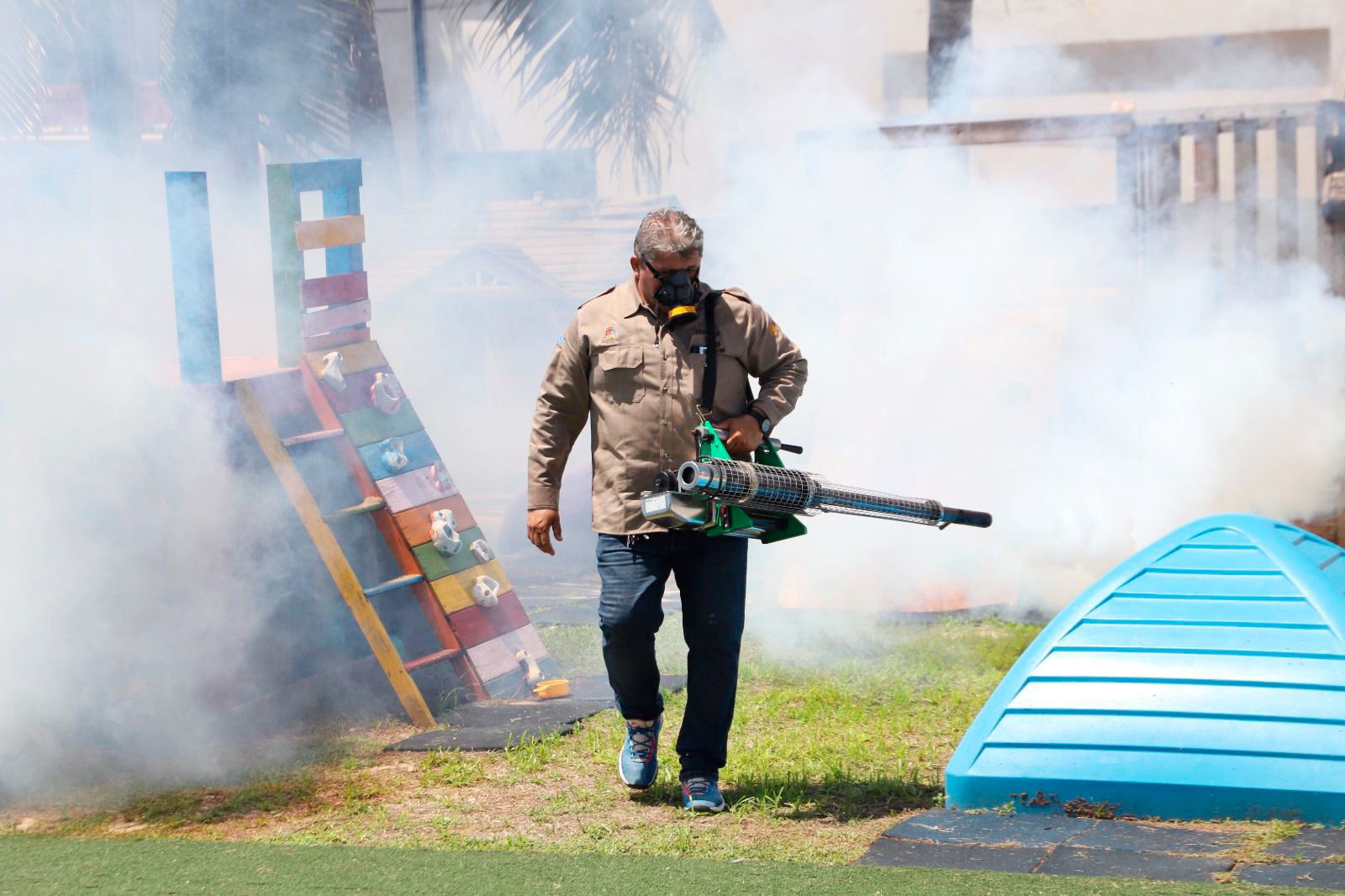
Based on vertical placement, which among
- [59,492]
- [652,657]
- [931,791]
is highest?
[59,492]

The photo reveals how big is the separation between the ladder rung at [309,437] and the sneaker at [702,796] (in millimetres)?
2224

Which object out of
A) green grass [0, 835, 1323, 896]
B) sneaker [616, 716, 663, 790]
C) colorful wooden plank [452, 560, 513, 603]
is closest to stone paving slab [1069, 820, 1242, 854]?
green grass [0, 835, 1323, 896]

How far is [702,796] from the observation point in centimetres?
402

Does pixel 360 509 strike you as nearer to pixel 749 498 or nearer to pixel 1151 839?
pixel 749 498

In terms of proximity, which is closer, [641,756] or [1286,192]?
[641,756]

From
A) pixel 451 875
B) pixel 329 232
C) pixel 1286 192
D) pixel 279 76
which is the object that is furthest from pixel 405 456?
pixel 279 76

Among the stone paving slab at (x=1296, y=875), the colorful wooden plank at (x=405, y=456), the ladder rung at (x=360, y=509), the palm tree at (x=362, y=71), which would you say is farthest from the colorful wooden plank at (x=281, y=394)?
the palm tree at (x=362, y=71)

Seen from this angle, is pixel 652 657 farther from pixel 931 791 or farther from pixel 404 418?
pixel 404 418

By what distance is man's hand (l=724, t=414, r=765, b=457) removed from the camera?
156 inches

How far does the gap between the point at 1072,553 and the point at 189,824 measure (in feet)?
16.6

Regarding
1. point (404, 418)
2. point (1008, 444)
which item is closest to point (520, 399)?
point (1008, 444)

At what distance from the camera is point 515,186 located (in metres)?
14.1

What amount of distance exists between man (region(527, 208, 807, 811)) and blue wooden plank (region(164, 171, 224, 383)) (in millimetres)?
1745

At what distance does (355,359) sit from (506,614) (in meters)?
1.25
